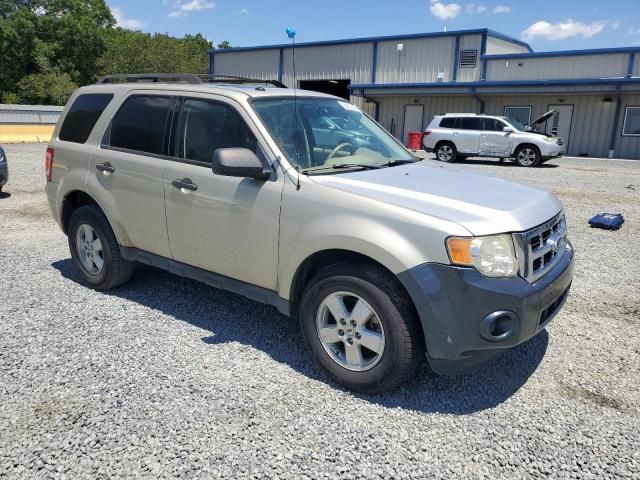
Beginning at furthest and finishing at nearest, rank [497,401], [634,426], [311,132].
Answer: [311,132], [497,401], [634,426]

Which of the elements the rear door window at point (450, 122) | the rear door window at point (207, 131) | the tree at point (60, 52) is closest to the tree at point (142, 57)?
the tree at point (60, 52)

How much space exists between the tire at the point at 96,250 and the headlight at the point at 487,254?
321 cm

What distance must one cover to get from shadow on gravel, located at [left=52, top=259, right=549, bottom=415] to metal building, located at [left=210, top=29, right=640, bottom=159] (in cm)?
2372

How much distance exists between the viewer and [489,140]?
20062 mm

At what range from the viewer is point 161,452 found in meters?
2.81

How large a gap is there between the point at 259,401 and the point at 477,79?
94.0 ft

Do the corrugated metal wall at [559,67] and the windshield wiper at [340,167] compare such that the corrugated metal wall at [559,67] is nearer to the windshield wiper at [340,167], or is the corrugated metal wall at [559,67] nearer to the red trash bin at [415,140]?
the red trash bin at [415,140]

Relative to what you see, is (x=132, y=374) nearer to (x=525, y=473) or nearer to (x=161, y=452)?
(x=161, y=452)

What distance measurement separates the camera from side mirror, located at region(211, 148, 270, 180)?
137 inches

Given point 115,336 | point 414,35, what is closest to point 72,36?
point 414,35

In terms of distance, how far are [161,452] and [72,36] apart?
6376 cm

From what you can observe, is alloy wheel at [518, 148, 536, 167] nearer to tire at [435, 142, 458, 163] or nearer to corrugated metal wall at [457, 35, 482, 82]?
tire at [435, 142, 458, 163]

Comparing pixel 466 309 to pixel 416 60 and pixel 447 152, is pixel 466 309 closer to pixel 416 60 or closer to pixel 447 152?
pixel 447 152

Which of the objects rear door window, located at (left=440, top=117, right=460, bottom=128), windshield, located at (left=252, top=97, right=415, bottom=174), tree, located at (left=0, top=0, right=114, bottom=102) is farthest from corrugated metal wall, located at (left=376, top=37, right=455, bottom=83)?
tree, located at (left=0, top=0, right=114, bottom=102)
